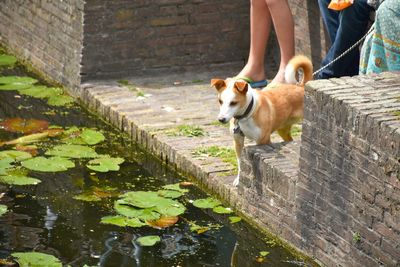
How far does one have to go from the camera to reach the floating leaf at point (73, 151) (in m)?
8.40

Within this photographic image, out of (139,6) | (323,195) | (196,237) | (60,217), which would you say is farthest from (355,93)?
(139,6)

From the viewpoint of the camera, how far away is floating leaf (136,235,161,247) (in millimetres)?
6965

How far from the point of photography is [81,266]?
6.66 metres

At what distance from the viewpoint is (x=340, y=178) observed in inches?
253

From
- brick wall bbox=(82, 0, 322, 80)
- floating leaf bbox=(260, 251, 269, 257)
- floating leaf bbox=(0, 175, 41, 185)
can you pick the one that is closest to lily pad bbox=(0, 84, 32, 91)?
brick wall bbox=(82, 0, 322, 80)

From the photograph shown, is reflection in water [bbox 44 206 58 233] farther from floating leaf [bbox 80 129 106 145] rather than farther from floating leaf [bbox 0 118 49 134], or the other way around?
floating leaf [bbox 0 118 49 134]

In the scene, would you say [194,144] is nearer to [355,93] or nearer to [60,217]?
[60,217]

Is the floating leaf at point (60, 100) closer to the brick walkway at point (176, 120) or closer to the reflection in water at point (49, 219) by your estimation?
the brick walkway at point (176, 120)

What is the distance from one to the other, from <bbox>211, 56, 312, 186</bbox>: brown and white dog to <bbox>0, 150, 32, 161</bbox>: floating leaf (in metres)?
1.54

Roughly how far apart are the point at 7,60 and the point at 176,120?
95.5 inches

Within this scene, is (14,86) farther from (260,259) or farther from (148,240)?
(260,259)

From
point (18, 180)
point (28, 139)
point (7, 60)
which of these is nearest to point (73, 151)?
point (28, 139)

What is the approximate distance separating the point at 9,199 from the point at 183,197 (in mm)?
1057

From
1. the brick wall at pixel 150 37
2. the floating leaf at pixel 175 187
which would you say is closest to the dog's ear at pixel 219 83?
Answer: the floating leaf at pixel 175 187
